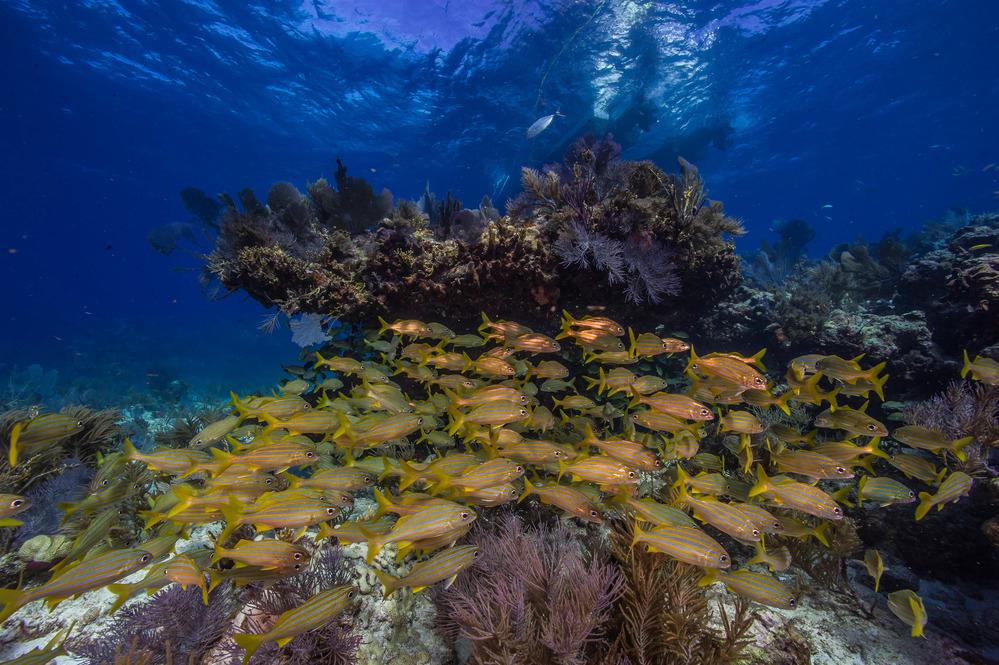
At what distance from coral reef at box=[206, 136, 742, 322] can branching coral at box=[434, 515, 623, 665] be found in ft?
14.0

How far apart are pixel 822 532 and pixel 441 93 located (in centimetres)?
3623

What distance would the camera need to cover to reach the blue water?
83.6 feet

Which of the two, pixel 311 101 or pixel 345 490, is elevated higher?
pixel 311 101

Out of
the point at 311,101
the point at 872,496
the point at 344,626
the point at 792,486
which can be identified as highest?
the point at 311,101

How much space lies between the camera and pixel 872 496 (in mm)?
3996

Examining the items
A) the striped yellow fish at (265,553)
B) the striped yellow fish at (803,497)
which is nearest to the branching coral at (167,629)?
the striped yellow fish at (265,553)

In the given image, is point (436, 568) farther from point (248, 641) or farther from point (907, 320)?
point (907, 320)

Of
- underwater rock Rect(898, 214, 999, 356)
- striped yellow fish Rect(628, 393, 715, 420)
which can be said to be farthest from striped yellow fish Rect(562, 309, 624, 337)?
underwater rock Rect(898, 214, 999, 356)

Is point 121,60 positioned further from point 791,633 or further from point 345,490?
point 791,633

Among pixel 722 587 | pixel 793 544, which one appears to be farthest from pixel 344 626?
pixel 793 544

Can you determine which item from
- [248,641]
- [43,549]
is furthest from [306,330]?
[248,641]

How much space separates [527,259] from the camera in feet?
22.5

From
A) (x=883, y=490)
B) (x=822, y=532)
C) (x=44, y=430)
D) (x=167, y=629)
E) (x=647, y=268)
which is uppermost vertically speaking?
(x=647, y=268)

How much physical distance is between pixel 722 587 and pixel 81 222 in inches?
4938
